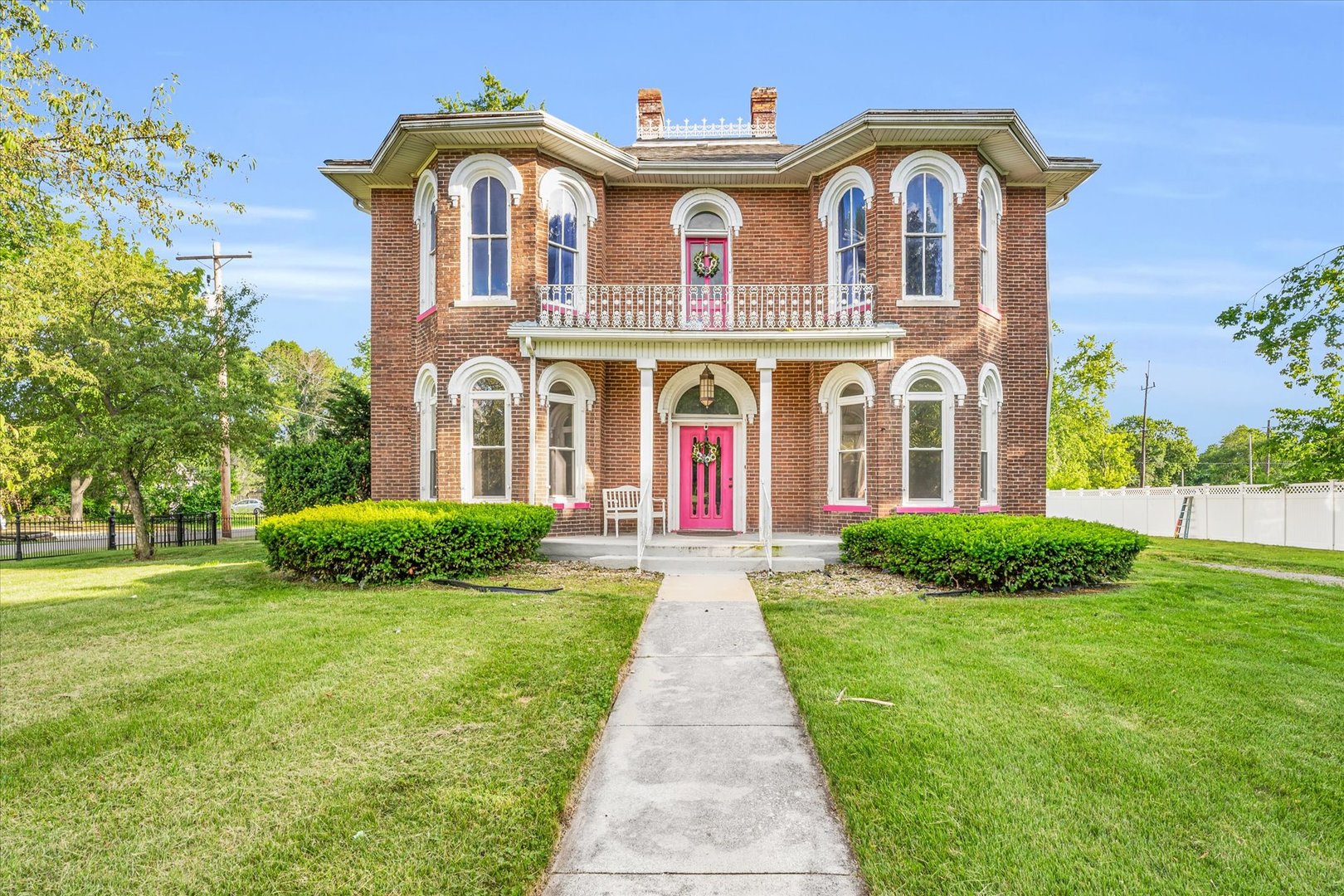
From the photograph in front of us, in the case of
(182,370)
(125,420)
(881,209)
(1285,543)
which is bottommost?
(1285,543)

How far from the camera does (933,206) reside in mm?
12070

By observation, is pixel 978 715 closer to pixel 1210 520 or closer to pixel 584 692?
pixel 584 692

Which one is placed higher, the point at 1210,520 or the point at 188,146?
the point at 188,146

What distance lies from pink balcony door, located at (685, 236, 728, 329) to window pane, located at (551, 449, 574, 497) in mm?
3435

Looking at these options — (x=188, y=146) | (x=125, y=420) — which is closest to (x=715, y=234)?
(x=188, y=146)

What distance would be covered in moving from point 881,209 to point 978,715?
9689 millimetres

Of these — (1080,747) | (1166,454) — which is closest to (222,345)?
(1080,747)

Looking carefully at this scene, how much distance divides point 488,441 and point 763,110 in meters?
9.88

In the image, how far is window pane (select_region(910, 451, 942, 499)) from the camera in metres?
12.0

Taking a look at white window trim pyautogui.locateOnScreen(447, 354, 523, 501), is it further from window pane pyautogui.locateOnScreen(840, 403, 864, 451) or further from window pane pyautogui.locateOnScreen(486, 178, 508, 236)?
window pane pyautogui.locateOnScreen(840, 403, 864, 451)

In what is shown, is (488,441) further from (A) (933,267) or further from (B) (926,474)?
(A) (933,267)

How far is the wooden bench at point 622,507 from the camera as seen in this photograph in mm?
12547

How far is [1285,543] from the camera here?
17.7 meters

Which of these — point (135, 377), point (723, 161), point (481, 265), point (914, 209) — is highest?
point (723, 161)
